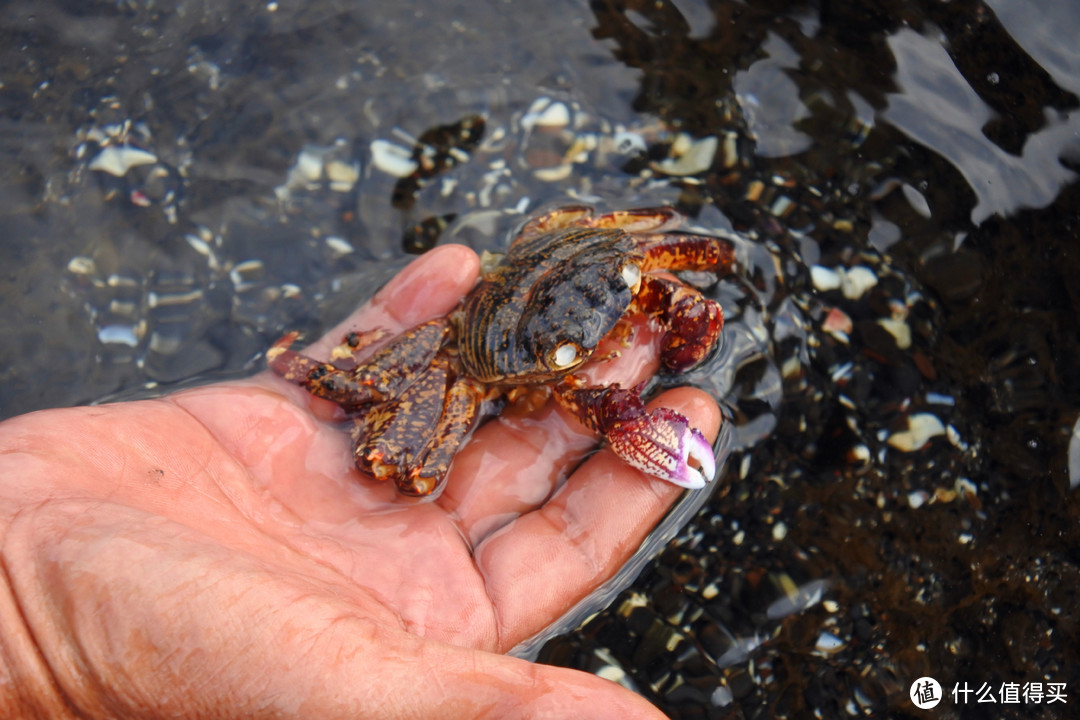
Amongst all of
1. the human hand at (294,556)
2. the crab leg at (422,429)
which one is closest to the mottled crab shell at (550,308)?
the crab leg at (422,429)

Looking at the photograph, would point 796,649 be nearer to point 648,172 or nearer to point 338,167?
point 648,172

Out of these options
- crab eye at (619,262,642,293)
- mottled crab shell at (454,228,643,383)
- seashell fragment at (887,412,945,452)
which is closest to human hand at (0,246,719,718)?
mottled crab shell at (454,228,643,383)

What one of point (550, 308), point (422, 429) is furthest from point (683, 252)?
point (422, 429)

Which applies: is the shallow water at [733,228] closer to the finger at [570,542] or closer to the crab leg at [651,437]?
the finger at [570,542]

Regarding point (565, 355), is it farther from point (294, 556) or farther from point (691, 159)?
point (691, 159)

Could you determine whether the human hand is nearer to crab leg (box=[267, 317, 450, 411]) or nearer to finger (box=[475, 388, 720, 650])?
finger (box=[475, 388, 720, 650])

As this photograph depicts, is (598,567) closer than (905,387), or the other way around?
(598,567)

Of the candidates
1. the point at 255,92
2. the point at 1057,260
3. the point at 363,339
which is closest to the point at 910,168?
the point at 1057,260
